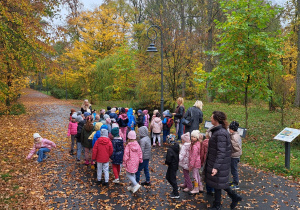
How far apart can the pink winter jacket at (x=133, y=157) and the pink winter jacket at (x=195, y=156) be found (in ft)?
4.32

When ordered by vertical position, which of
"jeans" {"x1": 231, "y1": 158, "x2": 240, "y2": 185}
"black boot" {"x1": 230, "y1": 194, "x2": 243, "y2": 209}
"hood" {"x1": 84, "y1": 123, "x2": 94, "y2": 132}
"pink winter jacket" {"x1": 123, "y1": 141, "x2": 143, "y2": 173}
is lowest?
"black boot" {"x1": 230, "y1": 194, "x2": 243, "y2": 209}

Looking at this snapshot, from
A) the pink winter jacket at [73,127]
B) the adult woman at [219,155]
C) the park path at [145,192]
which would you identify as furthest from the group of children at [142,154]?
the pink winter jacket at [73,127]

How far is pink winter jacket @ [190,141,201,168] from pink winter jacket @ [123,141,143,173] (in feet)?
4.32

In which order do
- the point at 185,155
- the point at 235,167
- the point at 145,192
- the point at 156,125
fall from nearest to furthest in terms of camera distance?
1. the point at 185,155
2. the point at 145,192
3. the point at 235,167
4. the point at 156,125

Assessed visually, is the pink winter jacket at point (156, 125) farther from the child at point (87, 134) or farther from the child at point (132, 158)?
the child at point (132, 158)

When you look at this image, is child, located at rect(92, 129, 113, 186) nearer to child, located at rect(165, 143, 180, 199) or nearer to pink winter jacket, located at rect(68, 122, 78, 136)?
child, located at rect(165, 143, 180, 199)

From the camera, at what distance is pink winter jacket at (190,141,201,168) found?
6.09 m

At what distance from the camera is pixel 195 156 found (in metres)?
6.12

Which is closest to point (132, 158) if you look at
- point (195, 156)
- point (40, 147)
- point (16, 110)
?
point (195, 156)

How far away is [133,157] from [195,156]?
5.20 feet

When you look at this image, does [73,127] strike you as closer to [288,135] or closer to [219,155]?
[219,155]

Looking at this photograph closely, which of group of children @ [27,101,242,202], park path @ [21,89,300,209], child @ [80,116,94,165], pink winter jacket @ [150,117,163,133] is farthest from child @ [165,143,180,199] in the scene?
pink winter jacket @ [150,117,163,133]

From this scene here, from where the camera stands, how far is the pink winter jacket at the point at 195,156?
240 inches

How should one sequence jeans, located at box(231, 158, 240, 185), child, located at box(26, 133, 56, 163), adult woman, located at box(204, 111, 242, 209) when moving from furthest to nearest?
child, located at box(26, 133, 56, 163)
jeans, located at box(231, 158, 240, 185)
adult woman, located at box(204, 111, 242, 209)
